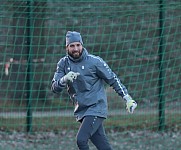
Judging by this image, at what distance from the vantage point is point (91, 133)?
7.36 meters

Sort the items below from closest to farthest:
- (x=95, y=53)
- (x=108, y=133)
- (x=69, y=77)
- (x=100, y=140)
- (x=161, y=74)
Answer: (x=69, y=77)
(x=100, y=140)
(x=108, y=133)
(x=95, y=53)
(x=161, y=74)

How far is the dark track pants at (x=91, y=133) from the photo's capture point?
286 inches

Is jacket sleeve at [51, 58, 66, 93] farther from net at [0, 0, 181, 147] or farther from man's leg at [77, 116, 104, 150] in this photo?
net at [0, 0, 181, 147]

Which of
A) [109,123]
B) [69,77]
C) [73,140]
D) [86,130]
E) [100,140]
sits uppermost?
[69,77]

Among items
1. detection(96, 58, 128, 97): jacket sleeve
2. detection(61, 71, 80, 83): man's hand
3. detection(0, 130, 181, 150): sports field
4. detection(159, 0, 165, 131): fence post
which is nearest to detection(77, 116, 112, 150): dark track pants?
detection(96, 58, 128, 97): jacket sleeve

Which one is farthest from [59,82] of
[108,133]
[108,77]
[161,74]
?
[161,74]

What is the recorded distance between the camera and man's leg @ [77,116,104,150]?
286 inches

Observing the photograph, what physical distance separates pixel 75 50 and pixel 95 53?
12.5 ft

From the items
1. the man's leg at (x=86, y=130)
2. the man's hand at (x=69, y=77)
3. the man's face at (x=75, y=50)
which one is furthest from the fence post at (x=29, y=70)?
the man's hand at (x=69, y=77)

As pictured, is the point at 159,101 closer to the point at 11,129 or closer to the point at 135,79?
the point at 135,79

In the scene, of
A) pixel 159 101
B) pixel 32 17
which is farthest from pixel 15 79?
pixel 159 101

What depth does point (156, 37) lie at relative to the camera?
11.4 metres

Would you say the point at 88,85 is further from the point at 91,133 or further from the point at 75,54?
the point at 91,133

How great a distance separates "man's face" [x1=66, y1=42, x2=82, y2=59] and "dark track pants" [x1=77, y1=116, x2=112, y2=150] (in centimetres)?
71
